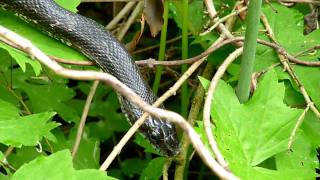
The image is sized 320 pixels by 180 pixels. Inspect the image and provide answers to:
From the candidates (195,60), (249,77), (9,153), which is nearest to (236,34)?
(195,60)

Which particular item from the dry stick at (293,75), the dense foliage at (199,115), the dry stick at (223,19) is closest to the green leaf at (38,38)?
the dense foliage at (199,115)

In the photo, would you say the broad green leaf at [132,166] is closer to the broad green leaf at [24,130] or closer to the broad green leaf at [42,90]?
the broad green leaf at [42,90]

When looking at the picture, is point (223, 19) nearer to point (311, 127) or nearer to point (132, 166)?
point (311, 127)

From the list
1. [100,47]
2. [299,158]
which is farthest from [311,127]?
[100,47]

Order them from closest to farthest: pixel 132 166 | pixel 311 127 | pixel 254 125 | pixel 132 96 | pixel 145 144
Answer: pixel 132 96 → pixel 254 125 → pixel 311 127 → pixel 145 144 → pixel 132 166

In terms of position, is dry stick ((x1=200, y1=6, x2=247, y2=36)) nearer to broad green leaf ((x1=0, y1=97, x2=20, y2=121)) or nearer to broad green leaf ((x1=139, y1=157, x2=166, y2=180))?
broad green leaf ((x1=139, y1=157, x2=166, y2=180))

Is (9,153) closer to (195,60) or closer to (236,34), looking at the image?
(195,60)

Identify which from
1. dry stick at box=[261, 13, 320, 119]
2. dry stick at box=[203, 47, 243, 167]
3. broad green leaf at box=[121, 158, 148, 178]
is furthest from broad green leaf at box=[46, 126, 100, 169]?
dry stick at box=[261, 13, 320, 119]
